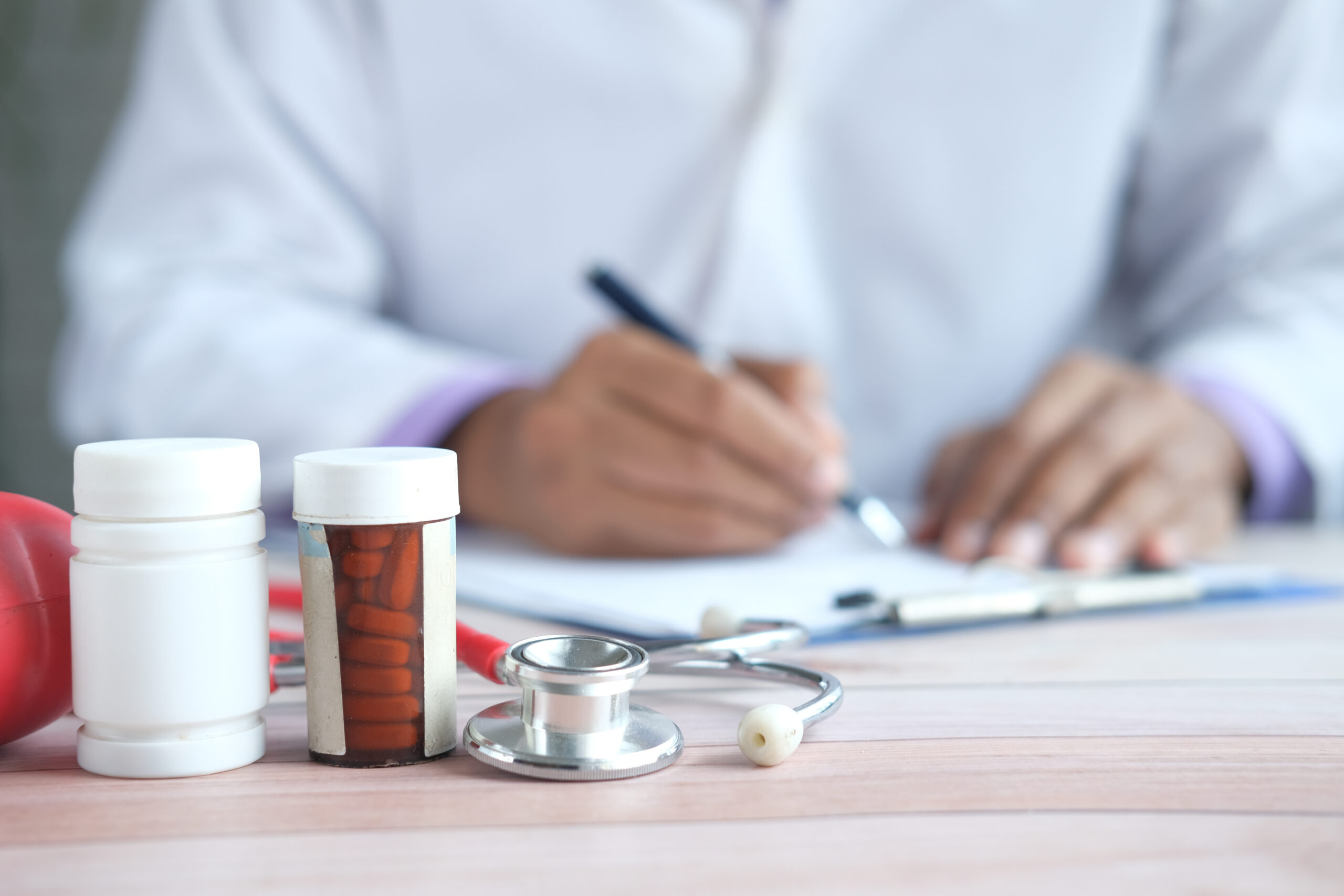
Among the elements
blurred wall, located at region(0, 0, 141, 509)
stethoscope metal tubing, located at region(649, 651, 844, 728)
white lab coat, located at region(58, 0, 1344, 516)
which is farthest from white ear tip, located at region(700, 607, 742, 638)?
blurred wall, located at region(0, 0, 141, 509)

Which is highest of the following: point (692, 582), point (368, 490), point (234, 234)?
point (234, 234)

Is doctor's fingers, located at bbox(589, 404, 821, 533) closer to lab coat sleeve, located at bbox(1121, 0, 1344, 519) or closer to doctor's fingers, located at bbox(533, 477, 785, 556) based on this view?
doctor's fingers, located at bbox(533, 477, 785, 556)

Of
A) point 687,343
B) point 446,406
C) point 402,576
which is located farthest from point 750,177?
point 402,576

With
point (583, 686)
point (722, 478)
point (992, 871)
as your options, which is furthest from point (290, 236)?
point (992, 871)

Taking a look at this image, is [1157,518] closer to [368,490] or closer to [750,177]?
[750,177]

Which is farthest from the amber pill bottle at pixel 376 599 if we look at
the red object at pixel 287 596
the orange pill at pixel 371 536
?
the red object at pixel 287 596

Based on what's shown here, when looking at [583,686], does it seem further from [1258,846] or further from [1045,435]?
[1045,435]

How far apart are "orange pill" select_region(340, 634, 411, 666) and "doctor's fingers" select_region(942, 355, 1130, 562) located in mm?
461

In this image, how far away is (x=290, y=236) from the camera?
1.02m

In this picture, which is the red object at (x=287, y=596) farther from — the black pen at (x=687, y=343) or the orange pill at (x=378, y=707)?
the black pen at (x=687, y=343)

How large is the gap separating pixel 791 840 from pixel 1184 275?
100 centimetres

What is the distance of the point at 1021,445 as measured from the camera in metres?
0.77

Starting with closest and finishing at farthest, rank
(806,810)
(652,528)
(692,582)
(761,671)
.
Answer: (806,810), (761,671), (692,582), (652,528)

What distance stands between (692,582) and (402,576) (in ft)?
1.05
